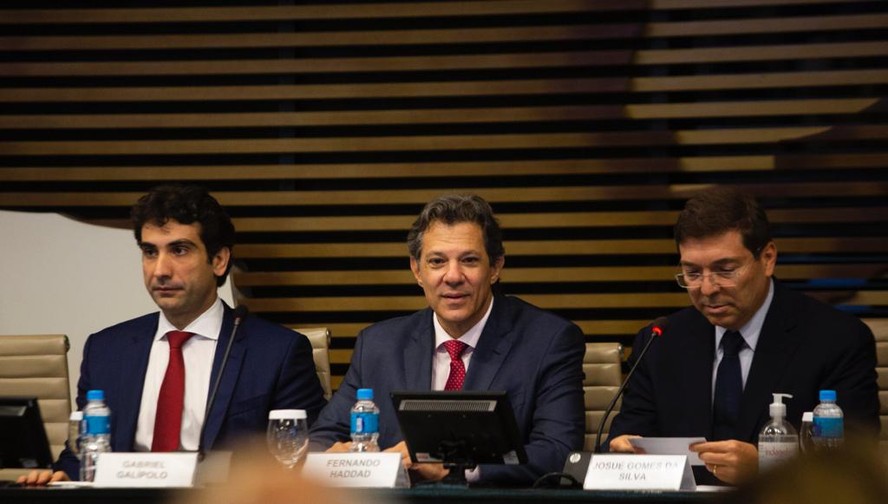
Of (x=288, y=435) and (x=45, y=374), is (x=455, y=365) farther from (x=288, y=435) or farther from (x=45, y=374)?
(x=45, y=374)

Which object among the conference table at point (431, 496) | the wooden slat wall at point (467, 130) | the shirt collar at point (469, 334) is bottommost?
the conference table at point (431, 496)

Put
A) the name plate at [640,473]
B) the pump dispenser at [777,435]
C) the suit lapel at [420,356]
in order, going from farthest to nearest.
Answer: the suit lapel at [420,356] < the pump dispenser at [777,435] < the name plate at [640,473]

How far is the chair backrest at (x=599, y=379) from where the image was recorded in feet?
13.1

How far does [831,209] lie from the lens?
199 inches

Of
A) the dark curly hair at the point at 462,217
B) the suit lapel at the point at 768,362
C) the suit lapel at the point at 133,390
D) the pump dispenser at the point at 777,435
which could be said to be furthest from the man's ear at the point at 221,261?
the pump dispenser at the point at 777,435

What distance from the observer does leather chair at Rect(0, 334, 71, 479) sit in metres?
4.25

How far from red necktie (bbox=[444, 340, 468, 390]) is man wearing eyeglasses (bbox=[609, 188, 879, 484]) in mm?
569

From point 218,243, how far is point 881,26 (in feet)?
9.75

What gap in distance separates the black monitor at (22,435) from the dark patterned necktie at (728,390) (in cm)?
185

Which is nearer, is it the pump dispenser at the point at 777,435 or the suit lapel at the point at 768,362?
the pump dispenser at the point at 777,435

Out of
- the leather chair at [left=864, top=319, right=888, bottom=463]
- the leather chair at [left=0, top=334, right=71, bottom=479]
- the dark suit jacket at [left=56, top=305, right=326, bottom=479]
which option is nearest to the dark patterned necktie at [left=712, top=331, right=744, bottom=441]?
the leather chair at [left=864, top=319, right=888, bottom=463]

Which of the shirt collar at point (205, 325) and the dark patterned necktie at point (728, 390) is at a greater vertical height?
the shirt collar at point (205, 325)

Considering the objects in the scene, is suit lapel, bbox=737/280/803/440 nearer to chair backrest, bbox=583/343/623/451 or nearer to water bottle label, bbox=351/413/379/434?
chair backrest, bbox=583/343/623/451

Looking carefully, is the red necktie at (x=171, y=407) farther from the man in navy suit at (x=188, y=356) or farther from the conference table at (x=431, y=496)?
the conference table at (x=431, y=496)
